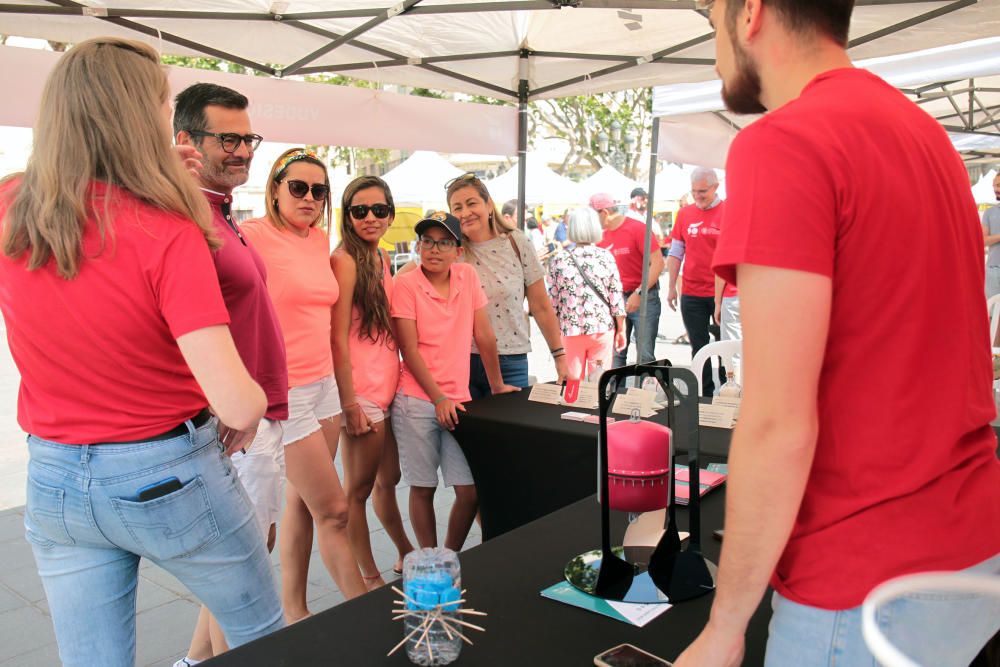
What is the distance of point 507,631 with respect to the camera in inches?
49.5

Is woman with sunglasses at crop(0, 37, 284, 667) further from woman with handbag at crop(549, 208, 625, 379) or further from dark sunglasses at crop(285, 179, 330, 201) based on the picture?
woman with handbag at crop(549, 208, 625, 379)

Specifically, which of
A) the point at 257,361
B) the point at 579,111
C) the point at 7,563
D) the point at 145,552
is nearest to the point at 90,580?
the point at 145,552

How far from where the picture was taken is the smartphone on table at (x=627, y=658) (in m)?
1.13

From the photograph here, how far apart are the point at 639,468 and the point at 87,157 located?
1097 mm

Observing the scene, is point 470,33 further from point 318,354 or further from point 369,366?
point 318,354

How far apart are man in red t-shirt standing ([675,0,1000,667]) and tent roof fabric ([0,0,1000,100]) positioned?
9.98ft

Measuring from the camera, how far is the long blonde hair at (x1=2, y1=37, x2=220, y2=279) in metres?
1.35

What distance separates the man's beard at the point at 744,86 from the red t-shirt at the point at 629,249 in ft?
18.4

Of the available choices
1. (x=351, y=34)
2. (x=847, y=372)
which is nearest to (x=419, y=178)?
(x=351, y=34)

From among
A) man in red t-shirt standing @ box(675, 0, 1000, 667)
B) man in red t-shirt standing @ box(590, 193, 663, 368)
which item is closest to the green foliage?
man in red t-shirt standing @ box(590, 193, 663, 368)

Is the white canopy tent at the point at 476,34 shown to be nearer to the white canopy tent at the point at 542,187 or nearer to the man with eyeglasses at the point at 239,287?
the man with eyeglasses at the point at 239,287

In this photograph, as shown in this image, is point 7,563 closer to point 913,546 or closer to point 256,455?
point 256,455

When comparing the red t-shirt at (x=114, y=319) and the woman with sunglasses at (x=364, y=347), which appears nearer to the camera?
the red t-shirt at (x=114, y=319)

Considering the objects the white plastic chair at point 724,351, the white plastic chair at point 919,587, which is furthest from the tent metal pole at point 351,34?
the white plastic chair at point 919,587
